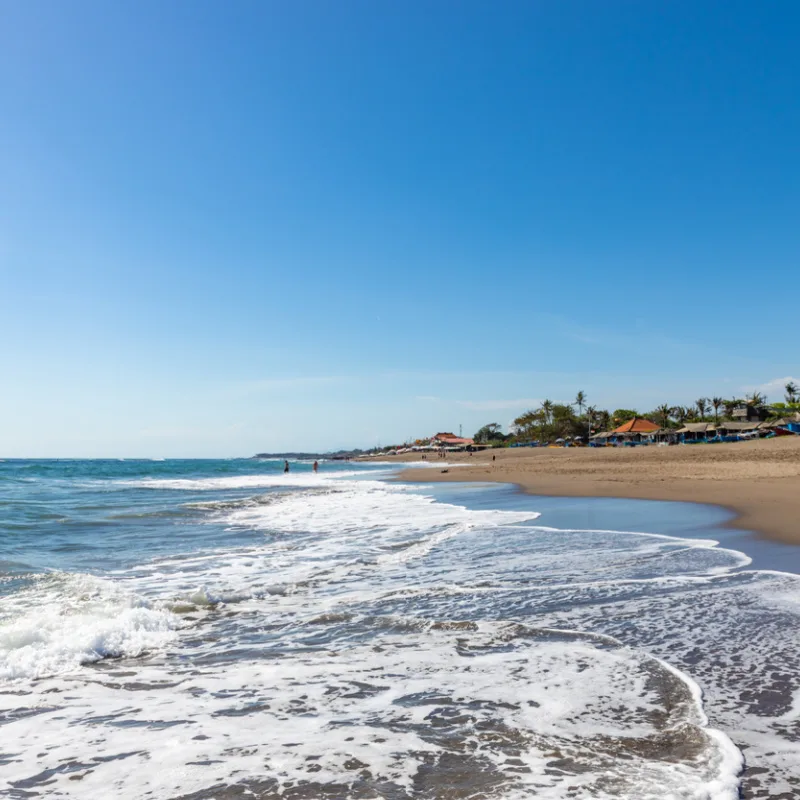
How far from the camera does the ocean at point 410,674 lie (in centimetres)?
339

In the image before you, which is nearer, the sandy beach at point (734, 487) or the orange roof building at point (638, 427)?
the sandy beach at point (734, 487)

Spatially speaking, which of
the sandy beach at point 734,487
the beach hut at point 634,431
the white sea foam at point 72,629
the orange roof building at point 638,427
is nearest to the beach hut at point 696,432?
the beach hut at point 634,431

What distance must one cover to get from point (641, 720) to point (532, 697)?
0.78 meters

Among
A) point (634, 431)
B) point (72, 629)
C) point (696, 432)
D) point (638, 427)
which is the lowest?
point (72, 629)

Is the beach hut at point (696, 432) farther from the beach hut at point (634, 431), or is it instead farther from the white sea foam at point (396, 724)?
the white sea foam at point (396, 724)

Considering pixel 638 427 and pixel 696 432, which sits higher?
pixel 638 427

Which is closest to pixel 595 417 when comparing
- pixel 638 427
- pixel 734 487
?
pixel 638 427

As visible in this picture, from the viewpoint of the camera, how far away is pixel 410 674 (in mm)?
4965

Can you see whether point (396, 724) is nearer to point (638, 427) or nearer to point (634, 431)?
point (634, 431)

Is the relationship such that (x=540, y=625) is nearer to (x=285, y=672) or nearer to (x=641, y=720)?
(x=641, y=720)

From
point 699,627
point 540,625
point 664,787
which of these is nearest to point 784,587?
point 699,627

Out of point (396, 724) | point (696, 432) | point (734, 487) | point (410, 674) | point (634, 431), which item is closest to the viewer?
point (396, 724)

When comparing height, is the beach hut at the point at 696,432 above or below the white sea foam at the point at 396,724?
above

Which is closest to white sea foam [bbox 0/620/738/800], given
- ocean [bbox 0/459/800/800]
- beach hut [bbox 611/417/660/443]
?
ocean [bbox 0/459/800/800]
